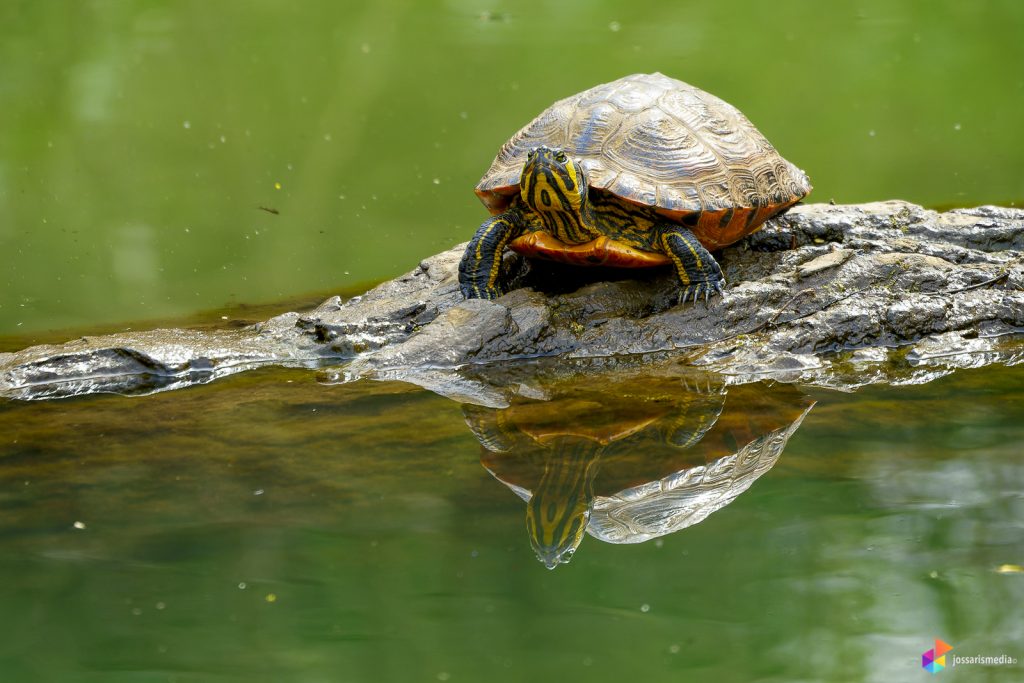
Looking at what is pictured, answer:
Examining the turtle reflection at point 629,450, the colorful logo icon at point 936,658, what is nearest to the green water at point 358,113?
the turtle reflection at point 629,450

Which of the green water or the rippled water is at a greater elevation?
the rippled water

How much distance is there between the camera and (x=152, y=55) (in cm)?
902

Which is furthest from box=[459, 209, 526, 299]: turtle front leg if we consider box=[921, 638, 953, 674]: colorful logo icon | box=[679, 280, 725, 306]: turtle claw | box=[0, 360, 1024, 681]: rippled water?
box=[921, 638, 953, 674]: colorful logo icon

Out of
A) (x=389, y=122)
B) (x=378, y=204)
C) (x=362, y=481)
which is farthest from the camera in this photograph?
(x=389, y=122)

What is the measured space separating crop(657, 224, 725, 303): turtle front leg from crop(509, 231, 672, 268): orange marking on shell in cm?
7

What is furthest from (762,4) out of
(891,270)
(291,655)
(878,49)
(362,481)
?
(291,655)

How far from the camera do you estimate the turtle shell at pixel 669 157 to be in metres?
4.03

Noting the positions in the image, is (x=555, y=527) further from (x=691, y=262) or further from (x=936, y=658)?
(x=691, y=262)

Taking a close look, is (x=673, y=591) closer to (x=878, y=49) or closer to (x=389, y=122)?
(x=389, y=122)

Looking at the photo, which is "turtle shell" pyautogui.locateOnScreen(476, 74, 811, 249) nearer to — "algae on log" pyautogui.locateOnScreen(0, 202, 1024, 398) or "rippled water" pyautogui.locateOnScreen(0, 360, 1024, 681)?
"algae on log" pyautogui.locateOnScreen(0, 202, 1024, 398)

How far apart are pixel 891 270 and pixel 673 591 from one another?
2437mm

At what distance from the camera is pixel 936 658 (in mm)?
1936

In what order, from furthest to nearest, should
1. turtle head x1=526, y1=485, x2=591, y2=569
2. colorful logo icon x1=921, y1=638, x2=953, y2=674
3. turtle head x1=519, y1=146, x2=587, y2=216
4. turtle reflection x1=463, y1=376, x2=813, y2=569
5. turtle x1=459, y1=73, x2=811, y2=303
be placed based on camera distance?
1. turtle x1=459, y1=73, x2=811, y2=303
2. turtle head x1=519, y1=146, x2=587, y2=216
3. turtle reflection x1=463, y1=376, x2=813, y2=569
4. turtle head x1=526, y1=485, x2=591, y2=569
5. colorful logo icon x1=921, y1=638, x2=953, y2=674

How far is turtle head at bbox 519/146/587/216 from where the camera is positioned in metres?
3.83
